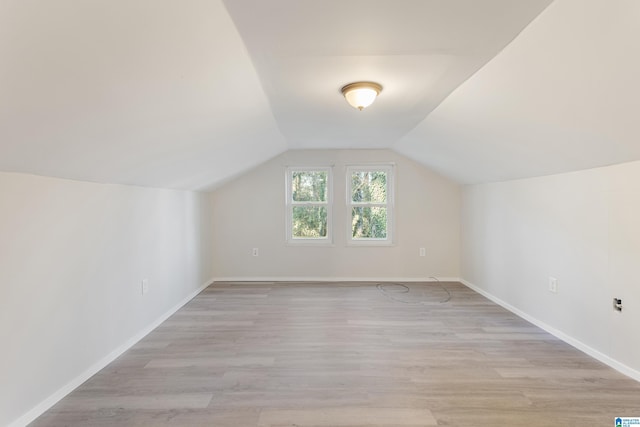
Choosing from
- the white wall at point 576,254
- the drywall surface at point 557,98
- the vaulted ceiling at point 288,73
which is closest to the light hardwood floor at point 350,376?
the white wall at point 576,254

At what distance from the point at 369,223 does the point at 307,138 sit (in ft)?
5.56

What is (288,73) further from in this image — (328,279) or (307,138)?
(328,279)

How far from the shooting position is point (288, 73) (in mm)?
1958

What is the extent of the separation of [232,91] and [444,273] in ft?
13.1

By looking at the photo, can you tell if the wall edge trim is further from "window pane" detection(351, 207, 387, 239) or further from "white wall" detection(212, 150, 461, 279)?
"window pane" detection(351, 207, 387, 239)

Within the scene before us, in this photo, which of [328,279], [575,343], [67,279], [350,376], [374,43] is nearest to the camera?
[374,43]

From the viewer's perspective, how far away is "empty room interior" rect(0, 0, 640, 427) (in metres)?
1.31

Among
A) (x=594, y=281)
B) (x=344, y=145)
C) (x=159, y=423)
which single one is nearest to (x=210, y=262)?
(x=344, y=145)

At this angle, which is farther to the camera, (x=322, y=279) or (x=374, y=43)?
(x=322, y=279)

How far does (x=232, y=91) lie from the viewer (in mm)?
2004

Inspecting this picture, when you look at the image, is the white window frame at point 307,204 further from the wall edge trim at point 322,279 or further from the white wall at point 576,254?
the white wall at point 576,254

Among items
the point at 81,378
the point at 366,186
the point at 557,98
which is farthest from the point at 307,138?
the point at 81,378

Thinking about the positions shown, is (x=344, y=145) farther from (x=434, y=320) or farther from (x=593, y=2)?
(x=593, y=2)

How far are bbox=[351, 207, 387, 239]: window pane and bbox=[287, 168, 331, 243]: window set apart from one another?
1.47 ft
